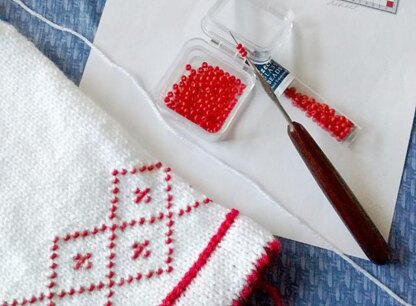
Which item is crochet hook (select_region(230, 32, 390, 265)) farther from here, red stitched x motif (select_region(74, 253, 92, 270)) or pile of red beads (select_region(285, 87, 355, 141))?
red stitched x motif (select_region(74, 253, 92, 270))

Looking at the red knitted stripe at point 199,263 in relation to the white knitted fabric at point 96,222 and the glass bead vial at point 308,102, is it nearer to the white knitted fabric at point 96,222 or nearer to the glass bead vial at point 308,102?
the white knitted fabric at point 96,222

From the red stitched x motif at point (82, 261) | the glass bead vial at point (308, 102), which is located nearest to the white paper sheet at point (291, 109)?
the glass bead vial at point (308, 102)

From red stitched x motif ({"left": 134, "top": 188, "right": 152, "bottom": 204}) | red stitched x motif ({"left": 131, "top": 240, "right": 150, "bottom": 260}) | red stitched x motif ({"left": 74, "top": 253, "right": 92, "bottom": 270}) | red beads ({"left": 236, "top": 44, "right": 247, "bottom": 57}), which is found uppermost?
red beads ({"left": 236, "top": 44, "right": 247, "bottom": 57})

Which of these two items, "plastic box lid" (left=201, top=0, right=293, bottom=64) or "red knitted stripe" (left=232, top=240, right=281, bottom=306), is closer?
"red knitted stripe" (left=232, top=240, right=281, bottom=306)

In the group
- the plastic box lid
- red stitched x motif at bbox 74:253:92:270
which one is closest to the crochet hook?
the plastic box lid

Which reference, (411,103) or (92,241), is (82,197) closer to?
(92,241)

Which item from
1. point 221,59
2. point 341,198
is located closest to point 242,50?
point 221,59

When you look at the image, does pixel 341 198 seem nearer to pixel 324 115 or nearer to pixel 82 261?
pixel 324 115
